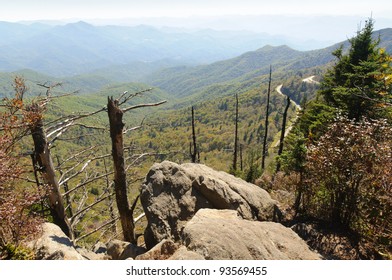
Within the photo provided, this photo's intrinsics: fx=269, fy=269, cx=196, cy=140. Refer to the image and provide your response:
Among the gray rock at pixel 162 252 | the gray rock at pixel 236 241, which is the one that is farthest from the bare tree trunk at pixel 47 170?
the gray rock at pixel 236 241

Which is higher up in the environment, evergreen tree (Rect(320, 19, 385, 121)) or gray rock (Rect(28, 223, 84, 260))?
evergreen tree (Rect(320, 19, 385, 121))

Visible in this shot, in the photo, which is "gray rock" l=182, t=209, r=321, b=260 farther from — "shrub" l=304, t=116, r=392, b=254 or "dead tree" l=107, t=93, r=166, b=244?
"shrub" l=304, t=116, r=392, b=254

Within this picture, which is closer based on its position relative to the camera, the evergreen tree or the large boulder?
the large boulder

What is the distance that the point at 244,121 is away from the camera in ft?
563

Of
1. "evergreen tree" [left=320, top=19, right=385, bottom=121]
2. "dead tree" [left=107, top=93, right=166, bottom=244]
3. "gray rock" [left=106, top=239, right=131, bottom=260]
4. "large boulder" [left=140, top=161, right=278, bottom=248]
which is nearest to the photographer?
"dead tree" [left=107, top=93, right=166, bottom=244]

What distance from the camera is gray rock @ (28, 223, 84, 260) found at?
24.6 feet

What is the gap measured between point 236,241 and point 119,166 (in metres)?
4.79

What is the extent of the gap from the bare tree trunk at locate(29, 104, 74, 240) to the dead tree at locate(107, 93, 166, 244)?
2.03m

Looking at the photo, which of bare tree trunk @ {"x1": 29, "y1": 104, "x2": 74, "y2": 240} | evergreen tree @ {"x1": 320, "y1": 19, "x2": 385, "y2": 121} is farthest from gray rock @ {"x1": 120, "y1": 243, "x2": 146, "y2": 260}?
evergreen tree @ {"x1": 320, "y1": 19, "x2": 385, "y2": 121}

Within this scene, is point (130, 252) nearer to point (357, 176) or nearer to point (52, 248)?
point (52, 248)

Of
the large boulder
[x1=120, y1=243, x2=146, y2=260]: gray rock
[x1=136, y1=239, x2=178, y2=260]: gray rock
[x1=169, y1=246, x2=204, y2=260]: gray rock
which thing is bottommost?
[x1=120, y1=243, x2=146, y2=260]: gray rock

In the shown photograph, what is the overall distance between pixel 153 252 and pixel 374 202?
9657mm

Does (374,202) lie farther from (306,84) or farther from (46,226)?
(306,84)

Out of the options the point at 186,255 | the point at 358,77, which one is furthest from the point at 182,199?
the point at 358,77
